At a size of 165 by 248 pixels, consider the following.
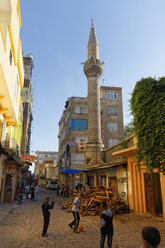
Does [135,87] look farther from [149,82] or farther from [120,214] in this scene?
[120,214]

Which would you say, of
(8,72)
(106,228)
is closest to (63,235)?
(106,228)

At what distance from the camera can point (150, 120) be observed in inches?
386

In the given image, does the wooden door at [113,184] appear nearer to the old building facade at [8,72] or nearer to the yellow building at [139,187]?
the yellow building at [139,187]

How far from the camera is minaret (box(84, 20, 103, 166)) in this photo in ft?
70.5

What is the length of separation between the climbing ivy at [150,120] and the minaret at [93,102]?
10.6 metres

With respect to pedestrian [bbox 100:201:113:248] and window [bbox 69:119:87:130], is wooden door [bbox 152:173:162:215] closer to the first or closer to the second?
pedestrian [bbox 100:201:113:248]

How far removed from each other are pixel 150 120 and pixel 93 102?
14.1 m

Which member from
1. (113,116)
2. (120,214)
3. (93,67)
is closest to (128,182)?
(120,214)

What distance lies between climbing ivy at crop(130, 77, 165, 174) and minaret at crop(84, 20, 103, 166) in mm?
10573

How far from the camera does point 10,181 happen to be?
61.7 ft

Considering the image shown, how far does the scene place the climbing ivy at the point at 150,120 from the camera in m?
9.30

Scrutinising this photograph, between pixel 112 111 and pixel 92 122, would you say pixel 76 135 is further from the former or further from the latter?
pixel 92 122

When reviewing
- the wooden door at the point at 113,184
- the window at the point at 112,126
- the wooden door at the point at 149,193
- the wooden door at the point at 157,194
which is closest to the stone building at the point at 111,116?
the window at the point at 112,126

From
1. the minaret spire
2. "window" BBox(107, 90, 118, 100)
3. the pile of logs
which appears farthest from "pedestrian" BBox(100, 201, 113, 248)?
"window" BBox(107, 90, 118, 100)
